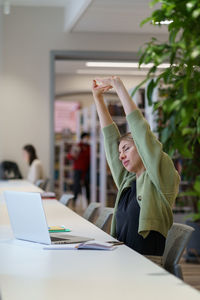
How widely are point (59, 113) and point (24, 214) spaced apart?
657 inches

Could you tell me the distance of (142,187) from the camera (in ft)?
10.1

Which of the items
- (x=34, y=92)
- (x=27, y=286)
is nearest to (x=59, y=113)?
(x=34, y=92)

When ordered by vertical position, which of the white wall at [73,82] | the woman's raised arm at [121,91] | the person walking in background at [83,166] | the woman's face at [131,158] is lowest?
the person walking in background at [83,166]

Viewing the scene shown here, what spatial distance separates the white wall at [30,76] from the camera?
9.66m

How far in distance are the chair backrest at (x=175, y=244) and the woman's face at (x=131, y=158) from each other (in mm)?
378

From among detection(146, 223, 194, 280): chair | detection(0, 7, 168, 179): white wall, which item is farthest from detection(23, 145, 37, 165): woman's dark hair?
detection(146, 223, 194, 280): chair

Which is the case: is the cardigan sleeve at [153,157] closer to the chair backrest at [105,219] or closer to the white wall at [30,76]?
the chair backrest at [105,219]

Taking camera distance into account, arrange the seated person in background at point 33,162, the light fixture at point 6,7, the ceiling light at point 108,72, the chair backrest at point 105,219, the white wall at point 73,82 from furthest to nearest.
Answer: the white wall at point 73,82 < the ceiling light at point 108,72 < the seated person in background at point 33,162 < the light fixture at point 6,7 < the chair backrest at point 105,219

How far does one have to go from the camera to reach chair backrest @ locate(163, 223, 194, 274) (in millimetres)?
2889

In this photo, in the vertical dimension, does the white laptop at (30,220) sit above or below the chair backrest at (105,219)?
above

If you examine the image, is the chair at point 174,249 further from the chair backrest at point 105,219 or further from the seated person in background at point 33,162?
the seated person in background at point 33,162

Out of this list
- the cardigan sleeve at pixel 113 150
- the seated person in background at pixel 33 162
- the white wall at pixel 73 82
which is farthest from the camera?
the white wall at pixel 73 82

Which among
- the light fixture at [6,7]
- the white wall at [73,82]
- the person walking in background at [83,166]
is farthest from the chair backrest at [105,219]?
the white wall at [73,82]

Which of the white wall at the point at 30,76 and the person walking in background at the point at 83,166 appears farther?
the person walking in background at the point at 83,166
